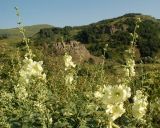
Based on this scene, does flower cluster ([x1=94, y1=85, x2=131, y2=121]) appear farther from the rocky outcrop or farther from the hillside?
the hillside

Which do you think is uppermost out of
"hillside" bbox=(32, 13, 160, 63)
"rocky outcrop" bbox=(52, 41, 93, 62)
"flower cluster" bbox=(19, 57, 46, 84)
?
"flower cluster" bbox=(19, 57, 46, 84)

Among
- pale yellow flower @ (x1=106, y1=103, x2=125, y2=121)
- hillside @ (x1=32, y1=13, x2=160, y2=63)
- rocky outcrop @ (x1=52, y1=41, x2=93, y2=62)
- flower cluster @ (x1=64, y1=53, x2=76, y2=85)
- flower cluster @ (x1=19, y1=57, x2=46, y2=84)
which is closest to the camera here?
pale yellow flower @ (x1=106, y1=103, x2=125, y2=121)

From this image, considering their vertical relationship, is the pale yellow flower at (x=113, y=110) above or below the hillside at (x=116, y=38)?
above

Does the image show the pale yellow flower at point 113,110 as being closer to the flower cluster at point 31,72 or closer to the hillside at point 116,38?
the flower cluster at point 31,72

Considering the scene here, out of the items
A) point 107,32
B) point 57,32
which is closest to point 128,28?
point 107,32

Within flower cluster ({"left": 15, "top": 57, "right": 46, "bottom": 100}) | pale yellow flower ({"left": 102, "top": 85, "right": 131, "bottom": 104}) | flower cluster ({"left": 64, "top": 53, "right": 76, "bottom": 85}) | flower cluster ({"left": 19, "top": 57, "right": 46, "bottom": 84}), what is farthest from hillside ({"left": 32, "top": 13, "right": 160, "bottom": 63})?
pale yellow flower ({"left": 102, "top": 85, "right": 131, "bottom": 104})

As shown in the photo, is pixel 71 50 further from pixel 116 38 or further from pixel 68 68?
pixel 116 38

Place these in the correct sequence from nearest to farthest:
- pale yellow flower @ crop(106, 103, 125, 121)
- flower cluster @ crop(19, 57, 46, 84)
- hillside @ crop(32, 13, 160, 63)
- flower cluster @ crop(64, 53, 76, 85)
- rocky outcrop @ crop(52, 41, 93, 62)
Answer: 1. pale yellow flower @ crop(106, 103, 125, 121)
2. flower cluster @ crop(19, 57, 46, 84)
3. flower cluster @ crop(64, 53, 76, 85)
4. rocky outcrop @ crop(52, 41, 93, 62)
5. hillside @ crop(32, 13, 160, 63)

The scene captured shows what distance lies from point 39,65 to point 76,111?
137 centimetres

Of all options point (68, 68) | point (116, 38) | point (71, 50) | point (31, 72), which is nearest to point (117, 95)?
point (31, 72)

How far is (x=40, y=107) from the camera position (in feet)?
18.9

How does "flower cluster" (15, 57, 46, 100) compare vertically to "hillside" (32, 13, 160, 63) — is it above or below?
above

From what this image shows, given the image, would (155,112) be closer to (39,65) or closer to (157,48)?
(39,65)

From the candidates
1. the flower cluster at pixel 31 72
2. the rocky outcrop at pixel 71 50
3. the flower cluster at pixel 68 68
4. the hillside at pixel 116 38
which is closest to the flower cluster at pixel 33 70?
the flower cluster at pixel 31 72
